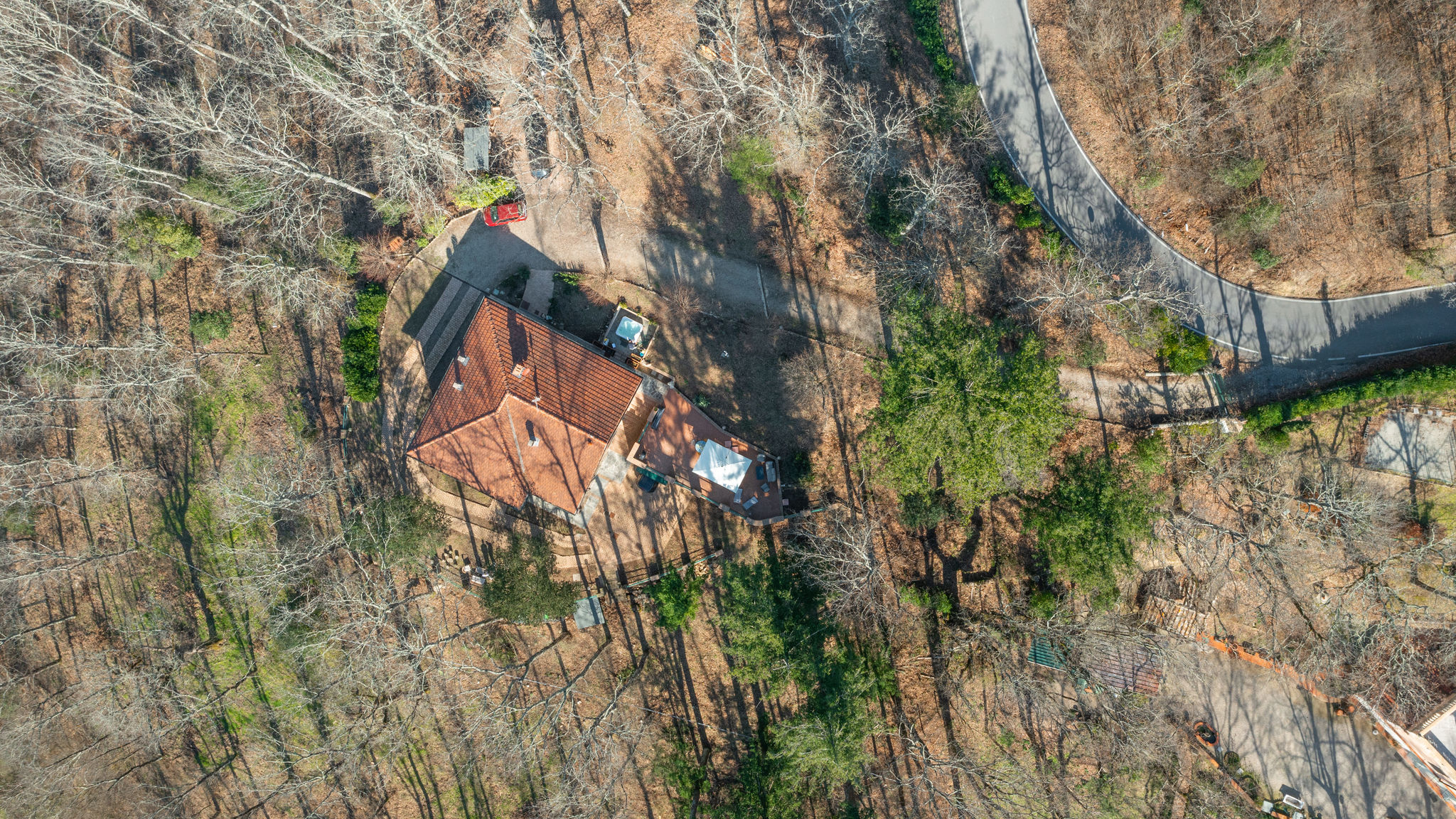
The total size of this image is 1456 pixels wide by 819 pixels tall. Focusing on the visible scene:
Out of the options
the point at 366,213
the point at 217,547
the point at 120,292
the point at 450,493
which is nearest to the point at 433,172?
the point at 366,213

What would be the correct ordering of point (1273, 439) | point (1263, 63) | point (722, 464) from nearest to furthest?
point (1263, 63), point (1273, 439), point (722, 464)

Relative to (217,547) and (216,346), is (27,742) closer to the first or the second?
(217,547)

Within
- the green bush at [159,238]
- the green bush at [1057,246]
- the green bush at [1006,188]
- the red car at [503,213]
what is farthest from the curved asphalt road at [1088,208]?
the green bush at [159,238]

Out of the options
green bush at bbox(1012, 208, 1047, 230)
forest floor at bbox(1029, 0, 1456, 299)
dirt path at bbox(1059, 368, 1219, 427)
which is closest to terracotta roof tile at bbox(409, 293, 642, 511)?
green bush at bbox(1012, 208, 1047, 230)

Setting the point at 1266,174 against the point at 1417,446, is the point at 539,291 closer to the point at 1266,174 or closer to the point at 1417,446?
the point at 1266,174

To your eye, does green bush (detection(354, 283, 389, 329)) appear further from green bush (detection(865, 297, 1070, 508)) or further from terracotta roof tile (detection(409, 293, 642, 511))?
green bush (detection(865, 297, 1070, 508))

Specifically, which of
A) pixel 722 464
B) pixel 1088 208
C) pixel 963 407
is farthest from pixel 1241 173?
pixel 722 464
